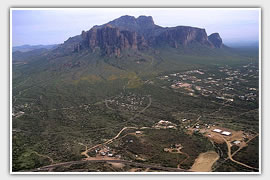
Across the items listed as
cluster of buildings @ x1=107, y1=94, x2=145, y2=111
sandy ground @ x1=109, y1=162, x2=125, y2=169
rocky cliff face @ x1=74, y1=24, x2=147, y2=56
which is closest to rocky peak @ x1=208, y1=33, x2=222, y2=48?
rocky cliff face @ x1=74, y1=24, x2=147, y2=56

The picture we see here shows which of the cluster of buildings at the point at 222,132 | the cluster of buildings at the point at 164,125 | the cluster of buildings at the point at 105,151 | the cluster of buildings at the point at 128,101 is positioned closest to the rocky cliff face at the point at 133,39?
the cluster of buildings at the point at 128,101

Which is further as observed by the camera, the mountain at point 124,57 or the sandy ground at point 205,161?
the mountain at point 124,57

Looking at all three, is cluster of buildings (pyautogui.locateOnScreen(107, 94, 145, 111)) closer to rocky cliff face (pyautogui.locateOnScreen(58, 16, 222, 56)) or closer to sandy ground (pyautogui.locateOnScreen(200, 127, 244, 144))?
sandy ground (pyautogui.locateOnScreen(200, 127, 244, 144))

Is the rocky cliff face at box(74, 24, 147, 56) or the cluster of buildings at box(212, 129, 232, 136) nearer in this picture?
the cluster of buildings at box(212, 129, 232, 136)

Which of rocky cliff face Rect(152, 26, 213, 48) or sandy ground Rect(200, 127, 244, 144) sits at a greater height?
rocky cliff face Rect(152, 26, 213, 48)

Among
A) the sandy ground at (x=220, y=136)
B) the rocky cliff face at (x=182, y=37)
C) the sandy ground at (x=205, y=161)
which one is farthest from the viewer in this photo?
the rocky cliff face at (x=182, y=37)

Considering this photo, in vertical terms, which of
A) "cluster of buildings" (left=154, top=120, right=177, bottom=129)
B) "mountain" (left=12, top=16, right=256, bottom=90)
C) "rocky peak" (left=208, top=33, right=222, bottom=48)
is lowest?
"cluster of buildings" (left=154, top=120, right=177, bottom=129)

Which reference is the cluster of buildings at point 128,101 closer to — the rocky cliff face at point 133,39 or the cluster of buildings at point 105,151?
the cluster of buildings at point 105,151

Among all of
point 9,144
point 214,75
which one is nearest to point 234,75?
point 214,75

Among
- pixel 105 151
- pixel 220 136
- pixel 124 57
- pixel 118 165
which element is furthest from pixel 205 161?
pixel 124 57

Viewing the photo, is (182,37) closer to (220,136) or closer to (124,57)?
(124,57)
